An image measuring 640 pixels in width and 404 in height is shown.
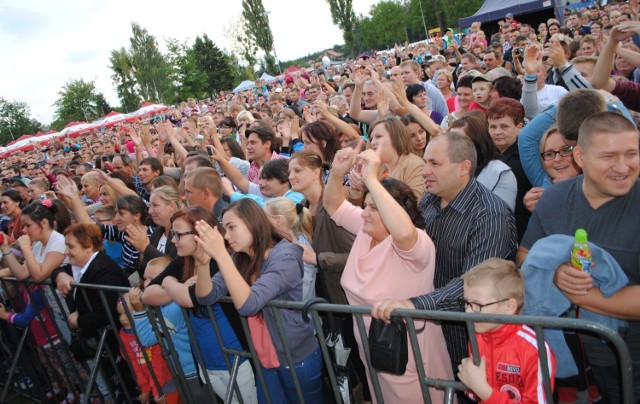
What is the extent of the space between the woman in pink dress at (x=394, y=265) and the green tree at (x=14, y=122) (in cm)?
9735

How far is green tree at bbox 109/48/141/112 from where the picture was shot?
215 ft

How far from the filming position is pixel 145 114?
42.2 m

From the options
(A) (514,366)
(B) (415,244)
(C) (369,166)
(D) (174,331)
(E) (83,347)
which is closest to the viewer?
(A) (514,366)

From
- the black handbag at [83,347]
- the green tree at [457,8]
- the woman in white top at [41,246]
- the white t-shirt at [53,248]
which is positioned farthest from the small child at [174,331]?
the green tree at [457,8]

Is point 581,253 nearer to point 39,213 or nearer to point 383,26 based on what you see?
point 39,213

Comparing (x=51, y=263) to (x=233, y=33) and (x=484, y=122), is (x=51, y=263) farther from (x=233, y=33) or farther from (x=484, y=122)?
(x=233, y=33)

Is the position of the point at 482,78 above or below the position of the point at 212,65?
below

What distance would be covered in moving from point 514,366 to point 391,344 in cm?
55

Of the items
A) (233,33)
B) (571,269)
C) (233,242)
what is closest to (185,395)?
(233,242)

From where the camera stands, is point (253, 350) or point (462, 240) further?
point (253, 350)

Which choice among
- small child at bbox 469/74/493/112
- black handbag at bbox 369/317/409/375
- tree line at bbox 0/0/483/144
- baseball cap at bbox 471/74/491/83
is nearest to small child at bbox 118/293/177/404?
black handbag at bbox 369/317/409/375

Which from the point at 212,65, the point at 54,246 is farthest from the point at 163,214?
→ the point at 212,65

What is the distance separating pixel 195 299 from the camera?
296 centimetres

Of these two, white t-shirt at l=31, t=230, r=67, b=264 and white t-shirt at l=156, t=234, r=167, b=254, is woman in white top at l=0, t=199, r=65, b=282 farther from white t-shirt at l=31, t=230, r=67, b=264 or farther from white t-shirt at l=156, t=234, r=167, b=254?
white t-shirt at l=156, t=234, r=167, b=254
